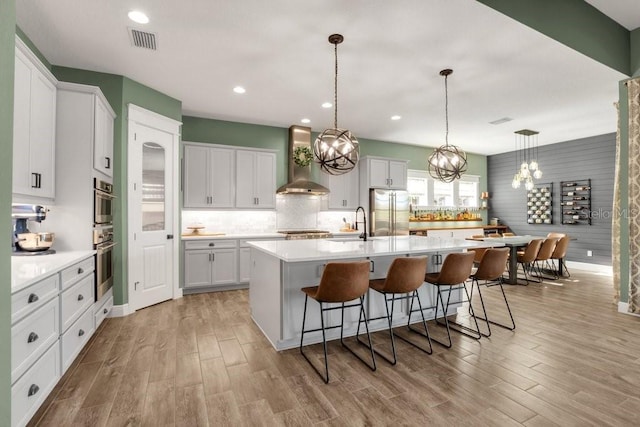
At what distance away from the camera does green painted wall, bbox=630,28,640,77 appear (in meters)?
3.93

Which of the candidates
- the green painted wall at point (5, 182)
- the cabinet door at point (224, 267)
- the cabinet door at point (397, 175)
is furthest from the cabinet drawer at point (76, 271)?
the cabinet door at point (397, 175)

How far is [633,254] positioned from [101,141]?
6.42 meters

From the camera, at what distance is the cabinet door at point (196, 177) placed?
522 centimetres

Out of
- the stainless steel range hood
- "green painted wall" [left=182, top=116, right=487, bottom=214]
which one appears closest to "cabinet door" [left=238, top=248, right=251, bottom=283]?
the stainless steel range hood

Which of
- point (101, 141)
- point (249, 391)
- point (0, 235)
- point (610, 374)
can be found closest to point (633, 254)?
point (610, 374)

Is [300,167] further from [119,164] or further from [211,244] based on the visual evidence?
[119,164]

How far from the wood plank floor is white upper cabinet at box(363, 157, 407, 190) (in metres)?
3.84

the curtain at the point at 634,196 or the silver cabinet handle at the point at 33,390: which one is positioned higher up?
the curtain at the point at 634,196

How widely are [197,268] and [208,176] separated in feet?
5.13

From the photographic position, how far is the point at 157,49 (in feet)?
11.0

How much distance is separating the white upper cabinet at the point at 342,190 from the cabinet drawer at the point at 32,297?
190 inches

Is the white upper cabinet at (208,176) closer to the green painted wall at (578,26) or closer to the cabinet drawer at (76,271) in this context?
the cabinet drawer at (76,271)

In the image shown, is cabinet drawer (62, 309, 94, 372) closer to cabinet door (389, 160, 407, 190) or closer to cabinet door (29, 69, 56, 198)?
cabinet door (29, 69, 56, 198)

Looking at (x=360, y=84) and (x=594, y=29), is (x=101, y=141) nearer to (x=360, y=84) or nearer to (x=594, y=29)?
(x=360, y=84)
